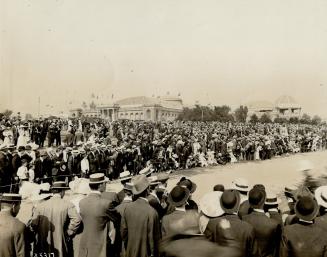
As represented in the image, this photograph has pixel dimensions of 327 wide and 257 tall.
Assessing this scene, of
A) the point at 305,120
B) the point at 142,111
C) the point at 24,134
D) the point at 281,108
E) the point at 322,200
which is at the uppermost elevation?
the point at 281,108

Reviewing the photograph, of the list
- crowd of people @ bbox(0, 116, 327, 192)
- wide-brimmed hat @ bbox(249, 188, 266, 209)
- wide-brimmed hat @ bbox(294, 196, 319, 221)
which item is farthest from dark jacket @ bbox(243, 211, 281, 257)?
crowd of people @ bbox(0, 116, 327, 192)

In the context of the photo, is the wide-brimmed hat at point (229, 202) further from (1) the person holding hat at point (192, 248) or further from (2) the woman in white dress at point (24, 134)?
(2) the woman in white dress at point (24, 134)

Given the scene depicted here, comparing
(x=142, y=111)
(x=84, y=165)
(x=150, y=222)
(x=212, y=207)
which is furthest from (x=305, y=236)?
(x=142, y=111)

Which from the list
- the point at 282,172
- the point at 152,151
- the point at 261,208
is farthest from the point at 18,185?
the point at 282,172

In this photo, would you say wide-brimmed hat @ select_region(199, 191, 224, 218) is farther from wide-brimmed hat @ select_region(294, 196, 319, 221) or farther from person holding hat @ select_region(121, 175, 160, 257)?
person holding hat @ select_region(121, 175, 160, 257)

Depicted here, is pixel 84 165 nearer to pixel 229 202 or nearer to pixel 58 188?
pixel 58 188

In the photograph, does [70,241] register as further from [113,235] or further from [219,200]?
[219,200]
